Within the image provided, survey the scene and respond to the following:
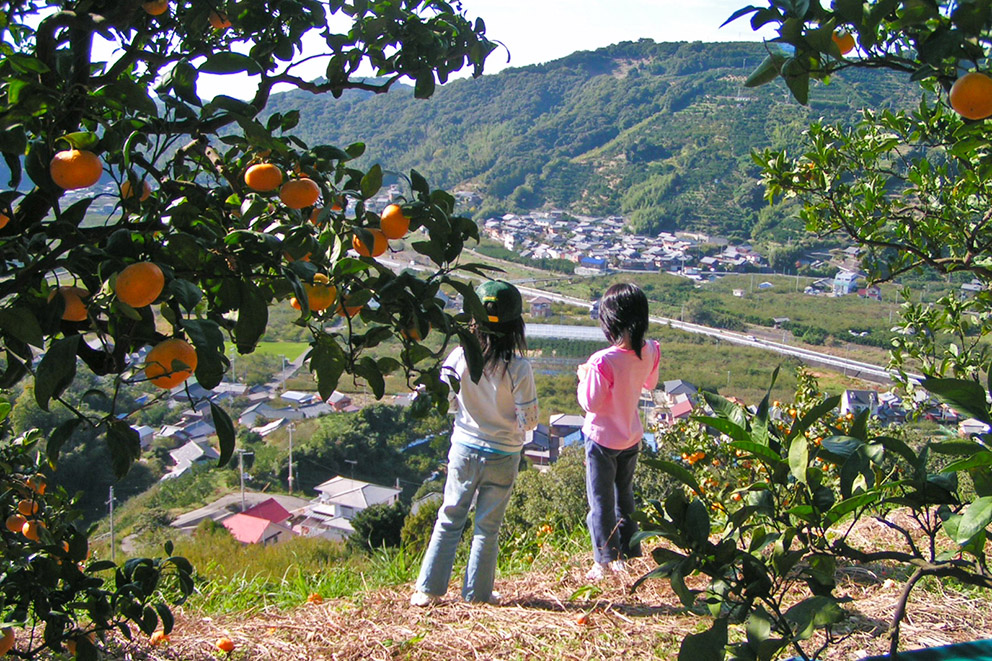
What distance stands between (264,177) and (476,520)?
1.73 metres

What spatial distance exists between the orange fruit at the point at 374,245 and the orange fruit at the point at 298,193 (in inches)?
3.9

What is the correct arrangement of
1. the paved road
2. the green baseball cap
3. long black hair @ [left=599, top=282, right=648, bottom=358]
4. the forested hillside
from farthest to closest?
the forested hillside, the paved road, long black hair @ [left=599, top=282, right=648, bottom=358], the green baseball cap

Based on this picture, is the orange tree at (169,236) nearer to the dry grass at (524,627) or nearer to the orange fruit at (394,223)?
the orange fruit at (394,223)

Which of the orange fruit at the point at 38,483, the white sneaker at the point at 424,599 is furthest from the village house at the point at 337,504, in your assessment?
the orange fruit at the point at 38,483

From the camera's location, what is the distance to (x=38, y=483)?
5.45 ft

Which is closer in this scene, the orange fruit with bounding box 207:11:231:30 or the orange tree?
the orange tree

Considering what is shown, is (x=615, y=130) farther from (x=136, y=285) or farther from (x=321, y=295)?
(x=136, y=285)

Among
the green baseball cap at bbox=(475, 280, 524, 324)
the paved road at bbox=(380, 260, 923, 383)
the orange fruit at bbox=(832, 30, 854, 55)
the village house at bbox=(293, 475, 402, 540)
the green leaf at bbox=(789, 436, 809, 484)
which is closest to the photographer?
the green leaf at bbox=(789, 436, 809, 484)

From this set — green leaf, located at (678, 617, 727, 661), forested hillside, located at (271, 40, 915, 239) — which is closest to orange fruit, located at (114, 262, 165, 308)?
green leaf, located at (678, 617, 727, 661)

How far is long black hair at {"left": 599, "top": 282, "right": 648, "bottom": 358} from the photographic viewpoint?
2.68 m

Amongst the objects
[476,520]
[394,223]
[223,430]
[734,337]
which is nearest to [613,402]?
[476,520]

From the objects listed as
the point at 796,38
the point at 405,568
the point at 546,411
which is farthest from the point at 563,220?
the point at 796,38

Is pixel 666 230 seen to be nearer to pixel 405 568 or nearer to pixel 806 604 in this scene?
pixel 405 568

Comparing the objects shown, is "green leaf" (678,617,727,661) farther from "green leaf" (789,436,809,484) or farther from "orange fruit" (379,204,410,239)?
"orange fruit" (379,204,410,239)
